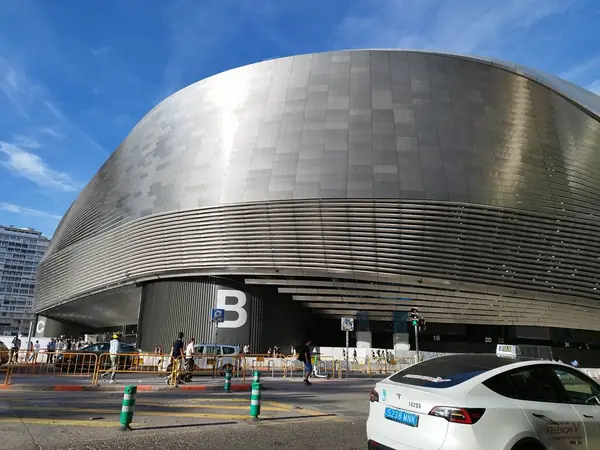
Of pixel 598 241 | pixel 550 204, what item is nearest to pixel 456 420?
pixel 550 204

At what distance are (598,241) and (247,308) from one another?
22.4 meters

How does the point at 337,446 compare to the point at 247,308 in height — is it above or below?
below

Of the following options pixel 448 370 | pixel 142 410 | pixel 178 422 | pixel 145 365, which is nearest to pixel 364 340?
pixel 145 365

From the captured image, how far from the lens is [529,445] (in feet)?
13.8

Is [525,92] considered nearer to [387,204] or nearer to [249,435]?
[387,204]

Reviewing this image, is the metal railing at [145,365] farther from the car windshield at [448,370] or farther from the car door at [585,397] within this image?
the car door at [585,397]

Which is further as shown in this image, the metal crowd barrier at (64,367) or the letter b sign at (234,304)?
the letter b sign at (234,304)

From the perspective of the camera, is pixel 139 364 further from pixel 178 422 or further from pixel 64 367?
pixel 178 422

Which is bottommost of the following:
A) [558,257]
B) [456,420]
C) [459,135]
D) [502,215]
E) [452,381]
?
[456,420]

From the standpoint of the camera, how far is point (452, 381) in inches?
179

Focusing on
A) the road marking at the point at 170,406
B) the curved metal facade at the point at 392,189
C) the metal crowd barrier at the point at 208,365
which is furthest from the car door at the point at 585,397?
the curved metal facade at the point at 392,189

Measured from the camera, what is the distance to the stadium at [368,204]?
1066 inches

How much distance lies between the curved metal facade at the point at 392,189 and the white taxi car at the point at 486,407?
2191cm

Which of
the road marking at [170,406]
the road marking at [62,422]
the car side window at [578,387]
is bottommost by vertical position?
the road marking at [170,406]
